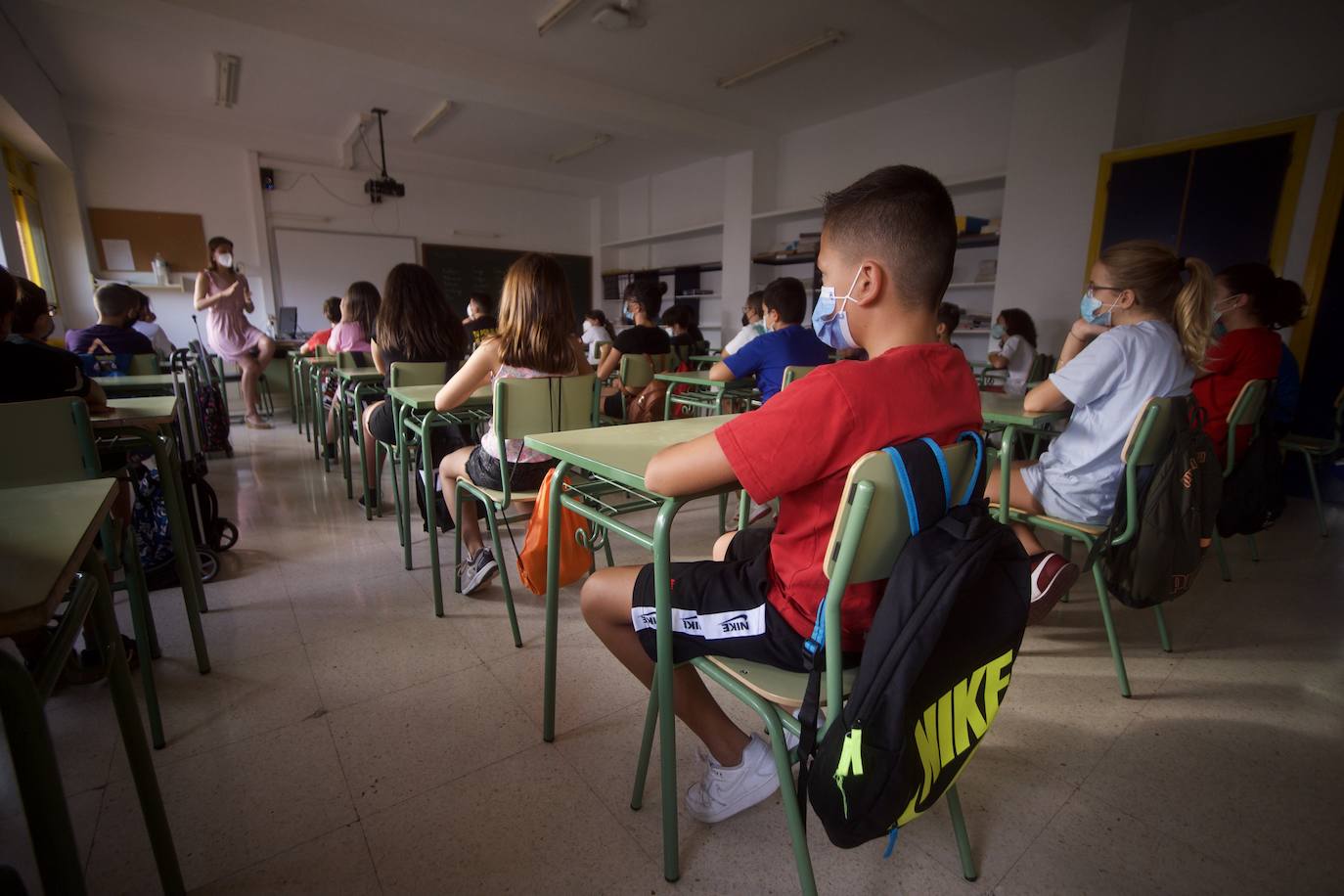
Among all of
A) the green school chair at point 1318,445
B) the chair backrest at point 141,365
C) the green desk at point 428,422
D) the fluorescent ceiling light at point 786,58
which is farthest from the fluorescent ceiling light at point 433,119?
the green school chair at point 1318,445

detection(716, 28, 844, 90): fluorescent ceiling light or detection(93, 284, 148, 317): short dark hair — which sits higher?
detection(716, 28, 844, 90): fluorescent ceiling light

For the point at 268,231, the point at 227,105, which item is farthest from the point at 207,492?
the point at 268,231

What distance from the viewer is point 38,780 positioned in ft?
1.87

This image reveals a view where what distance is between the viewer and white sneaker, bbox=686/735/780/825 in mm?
1086

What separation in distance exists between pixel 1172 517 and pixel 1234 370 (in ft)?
4.49

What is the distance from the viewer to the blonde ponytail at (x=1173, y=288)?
5.29 feet

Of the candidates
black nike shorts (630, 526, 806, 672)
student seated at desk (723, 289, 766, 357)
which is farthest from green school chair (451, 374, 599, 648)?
student seated at desk (723, 289, 766, 357)

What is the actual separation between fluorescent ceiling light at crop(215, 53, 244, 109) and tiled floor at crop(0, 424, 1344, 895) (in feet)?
15.5

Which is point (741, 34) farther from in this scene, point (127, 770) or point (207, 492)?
point (127, 770)

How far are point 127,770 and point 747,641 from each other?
4.45 feet

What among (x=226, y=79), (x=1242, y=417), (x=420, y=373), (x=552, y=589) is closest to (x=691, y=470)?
(x=552, y=589)

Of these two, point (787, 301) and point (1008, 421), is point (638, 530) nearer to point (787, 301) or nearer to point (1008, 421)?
point (1008, 421)

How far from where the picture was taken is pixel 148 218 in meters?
6.04

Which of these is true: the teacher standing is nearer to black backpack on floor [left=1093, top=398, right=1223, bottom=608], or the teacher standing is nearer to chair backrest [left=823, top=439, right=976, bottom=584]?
chair backrest [left=823, top=439, right=976, bottom=584]
